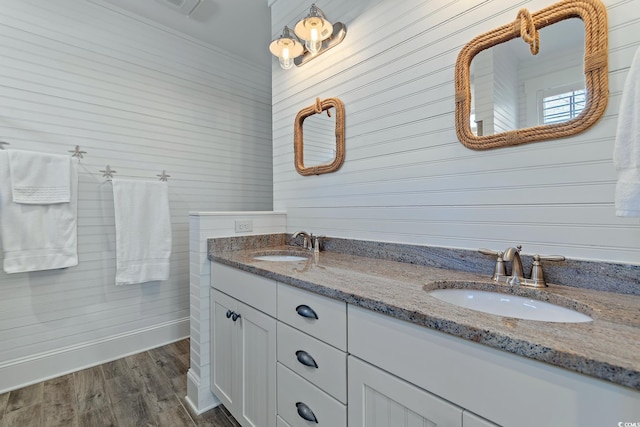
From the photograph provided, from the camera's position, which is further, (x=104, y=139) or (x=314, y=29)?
(x=104, y=139)

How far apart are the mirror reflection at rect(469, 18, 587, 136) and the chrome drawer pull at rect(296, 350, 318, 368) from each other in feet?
3.66

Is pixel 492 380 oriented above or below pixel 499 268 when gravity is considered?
below

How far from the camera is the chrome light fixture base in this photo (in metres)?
1.76

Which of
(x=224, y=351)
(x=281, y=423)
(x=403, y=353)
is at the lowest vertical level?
(x=281, y=423)

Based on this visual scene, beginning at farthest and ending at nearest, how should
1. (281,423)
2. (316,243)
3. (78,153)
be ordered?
(78,153)
(316,243)
(281,423)

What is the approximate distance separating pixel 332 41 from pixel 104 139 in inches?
74.4

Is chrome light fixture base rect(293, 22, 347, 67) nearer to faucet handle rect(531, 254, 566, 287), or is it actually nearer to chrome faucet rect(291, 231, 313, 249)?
chrome faucet rect(291, 231, 313, 249)

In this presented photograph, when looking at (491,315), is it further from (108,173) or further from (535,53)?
(108,173)

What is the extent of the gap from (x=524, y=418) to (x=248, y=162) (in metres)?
3.02

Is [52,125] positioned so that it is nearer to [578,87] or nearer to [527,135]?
[527,135]

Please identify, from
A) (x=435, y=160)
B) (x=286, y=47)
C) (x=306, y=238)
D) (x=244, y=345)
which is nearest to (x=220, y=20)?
(x=286, y=47)

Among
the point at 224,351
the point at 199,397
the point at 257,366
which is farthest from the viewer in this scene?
the point at 199,397

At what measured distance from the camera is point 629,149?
719 millimetres

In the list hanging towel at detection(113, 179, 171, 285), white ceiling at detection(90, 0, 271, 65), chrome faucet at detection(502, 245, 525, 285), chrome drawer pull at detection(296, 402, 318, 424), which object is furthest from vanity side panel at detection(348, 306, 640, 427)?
white ceiling at detection(90, 0, 271, 65)
